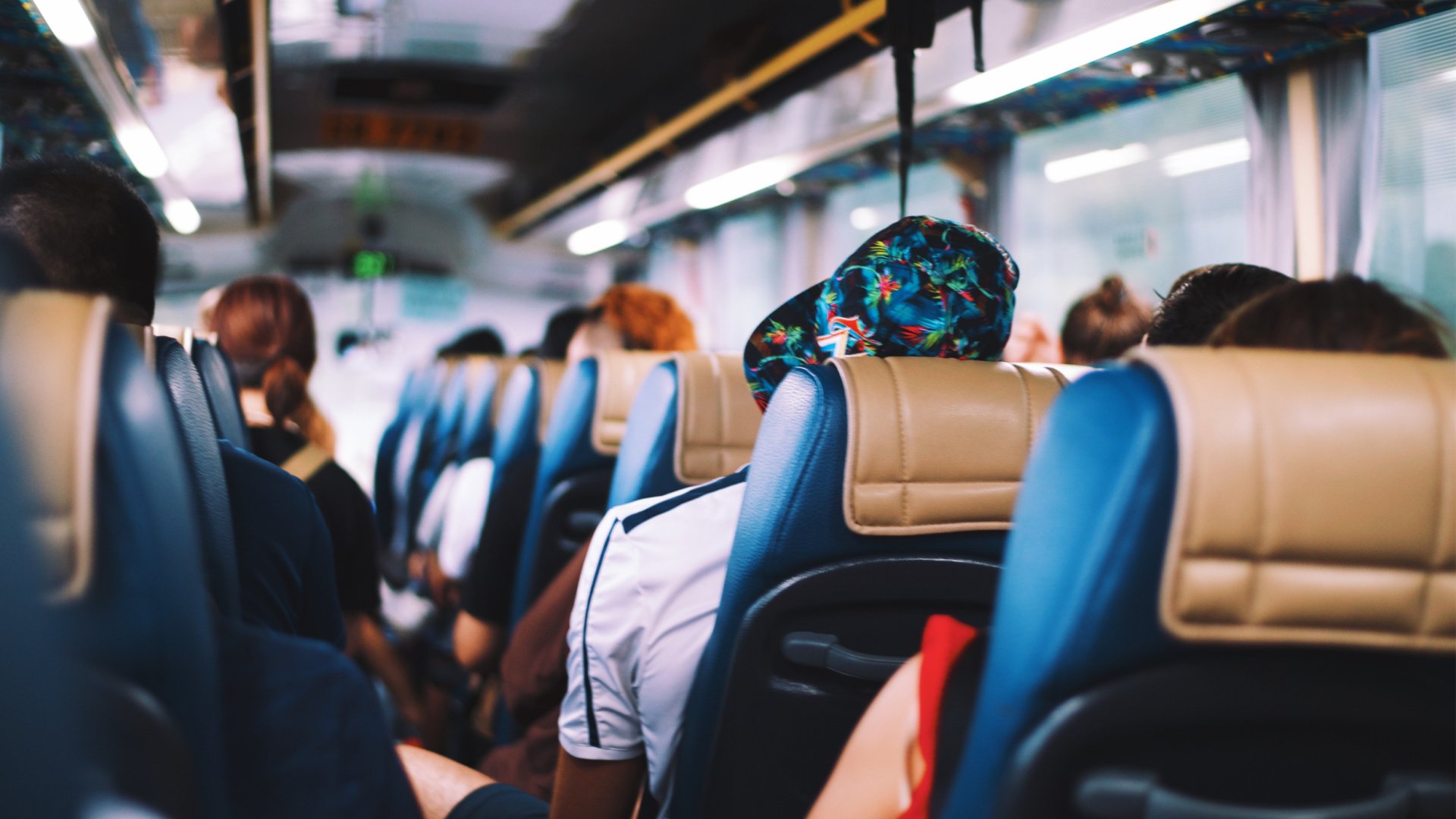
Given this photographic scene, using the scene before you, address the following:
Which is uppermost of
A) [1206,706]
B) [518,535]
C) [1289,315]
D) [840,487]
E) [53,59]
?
[53,59]

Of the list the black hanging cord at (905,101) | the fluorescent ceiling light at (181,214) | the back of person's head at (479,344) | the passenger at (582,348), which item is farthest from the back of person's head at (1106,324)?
the fluorescent ceiling light at (181,214)

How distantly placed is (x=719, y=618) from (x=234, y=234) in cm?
1210

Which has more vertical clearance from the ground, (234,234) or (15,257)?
(234,234)

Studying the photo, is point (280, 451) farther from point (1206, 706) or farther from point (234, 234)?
point (234, 234)

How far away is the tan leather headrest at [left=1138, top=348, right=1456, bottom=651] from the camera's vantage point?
0.74 metres

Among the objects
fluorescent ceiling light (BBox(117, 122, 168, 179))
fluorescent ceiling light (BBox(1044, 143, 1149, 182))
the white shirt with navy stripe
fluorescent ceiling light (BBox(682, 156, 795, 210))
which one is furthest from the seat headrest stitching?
fluorescent ceiling light (BBox(117, 122, 168, 179))

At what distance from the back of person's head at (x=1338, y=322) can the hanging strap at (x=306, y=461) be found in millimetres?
2084

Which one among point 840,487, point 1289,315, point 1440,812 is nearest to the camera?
point 1440,812

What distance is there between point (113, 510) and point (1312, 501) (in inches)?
32.8

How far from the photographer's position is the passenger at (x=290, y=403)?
250cm

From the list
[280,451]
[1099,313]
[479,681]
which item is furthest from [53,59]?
[1099,313]

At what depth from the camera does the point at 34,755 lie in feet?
1.94

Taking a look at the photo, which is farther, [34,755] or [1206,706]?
[1206,706]

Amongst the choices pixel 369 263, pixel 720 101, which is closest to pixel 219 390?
pixel 720 101
